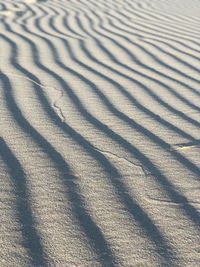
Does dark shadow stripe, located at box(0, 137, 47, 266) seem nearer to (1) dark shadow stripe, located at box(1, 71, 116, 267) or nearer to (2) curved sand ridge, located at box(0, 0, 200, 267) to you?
(2) curved sand ridge, located at box(0, 0, 200, 267)

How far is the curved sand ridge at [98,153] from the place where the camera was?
1933 millimetres

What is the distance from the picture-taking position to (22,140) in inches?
111

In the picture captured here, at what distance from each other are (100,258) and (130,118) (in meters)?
1.54

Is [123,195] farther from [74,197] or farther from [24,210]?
[24,210]

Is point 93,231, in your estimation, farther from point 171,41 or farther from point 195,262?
point 171,41

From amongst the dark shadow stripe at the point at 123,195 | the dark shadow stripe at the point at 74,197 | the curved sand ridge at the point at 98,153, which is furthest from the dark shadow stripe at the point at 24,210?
the dark shadow stripe at the point at 123,195

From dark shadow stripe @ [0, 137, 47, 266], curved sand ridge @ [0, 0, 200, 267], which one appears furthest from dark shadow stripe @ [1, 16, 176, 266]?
dark shadow stripe @ [0, 137, 47, 266]

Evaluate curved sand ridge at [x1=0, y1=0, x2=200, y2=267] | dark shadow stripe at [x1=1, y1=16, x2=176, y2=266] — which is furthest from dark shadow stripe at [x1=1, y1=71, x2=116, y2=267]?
dark shadow stripe at [x1=1, y1=16, x2=176, y2=266]

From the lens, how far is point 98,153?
2.72 meters

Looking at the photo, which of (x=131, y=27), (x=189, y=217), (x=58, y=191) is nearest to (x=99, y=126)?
(x=58, y=191)

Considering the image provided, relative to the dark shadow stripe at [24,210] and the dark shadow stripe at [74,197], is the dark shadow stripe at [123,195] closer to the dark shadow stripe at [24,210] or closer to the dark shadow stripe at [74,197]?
the dark shadow stripe at [74,197]

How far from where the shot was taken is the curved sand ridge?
76.1 inches

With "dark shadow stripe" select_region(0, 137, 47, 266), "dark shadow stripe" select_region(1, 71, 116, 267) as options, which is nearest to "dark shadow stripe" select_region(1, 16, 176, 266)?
"dark shadow stripe" select_region(1, 71, 116, 267)

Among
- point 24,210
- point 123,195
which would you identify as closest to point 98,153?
point 123,195
